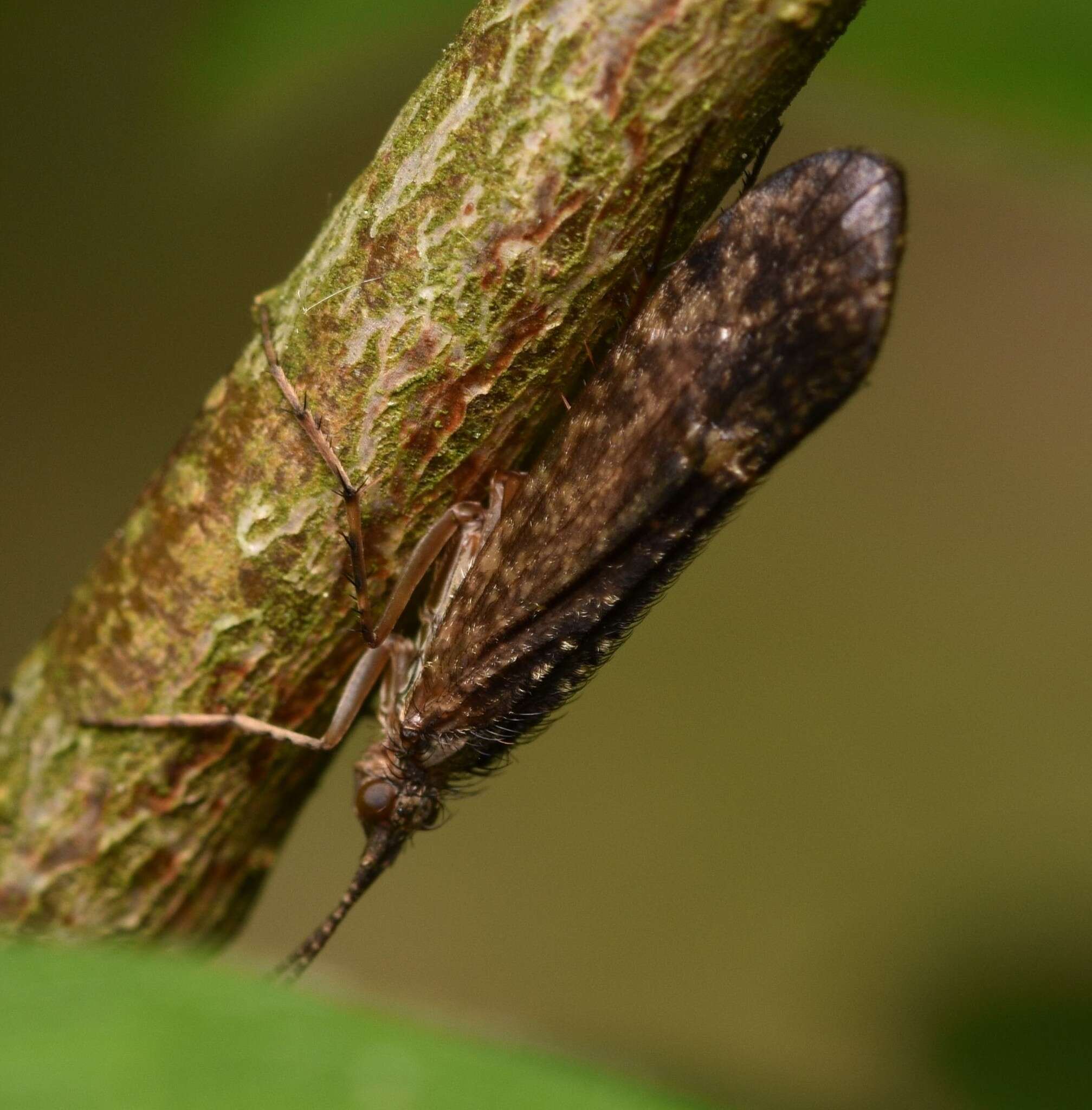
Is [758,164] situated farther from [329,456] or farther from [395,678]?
[395,678]

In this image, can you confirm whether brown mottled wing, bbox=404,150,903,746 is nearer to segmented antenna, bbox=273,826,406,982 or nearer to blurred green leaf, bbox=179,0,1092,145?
blurred green leaf, bbox=179,0,1092,145

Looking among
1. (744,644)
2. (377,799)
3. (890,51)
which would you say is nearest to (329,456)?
(377,799)

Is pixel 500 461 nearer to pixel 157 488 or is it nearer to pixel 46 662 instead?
pixel 157 488

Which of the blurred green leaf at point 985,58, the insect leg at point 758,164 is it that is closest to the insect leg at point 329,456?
the insect leg at point 758,164

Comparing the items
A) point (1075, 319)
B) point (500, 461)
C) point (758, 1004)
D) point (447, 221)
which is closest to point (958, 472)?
point (1075, 319)

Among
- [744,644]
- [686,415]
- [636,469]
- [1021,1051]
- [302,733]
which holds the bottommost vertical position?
[302,733]

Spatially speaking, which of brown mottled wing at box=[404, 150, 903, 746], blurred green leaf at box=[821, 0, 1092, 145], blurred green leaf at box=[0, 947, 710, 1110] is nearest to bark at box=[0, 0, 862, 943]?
brown mottled wing at box=[404, 150, 903, 746]
